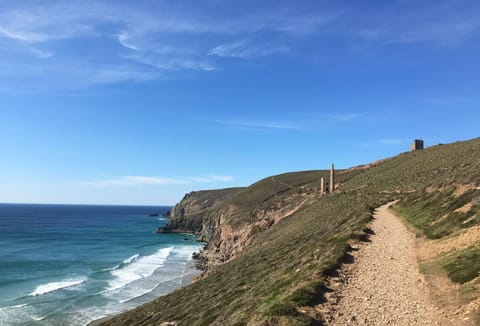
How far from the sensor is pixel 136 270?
57750mm

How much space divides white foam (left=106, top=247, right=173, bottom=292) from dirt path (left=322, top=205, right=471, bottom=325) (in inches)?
1497

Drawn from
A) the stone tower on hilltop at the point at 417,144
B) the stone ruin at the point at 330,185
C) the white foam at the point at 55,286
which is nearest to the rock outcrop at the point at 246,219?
the stone ruin at the point at 330,185

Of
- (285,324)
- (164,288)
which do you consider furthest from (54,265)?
(285,324)

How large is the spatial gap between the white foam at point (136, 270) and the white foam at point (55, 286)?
4672 millimetres

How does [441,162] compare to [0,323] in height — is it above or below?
above

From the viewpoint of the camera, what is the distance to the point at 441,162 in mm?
51438

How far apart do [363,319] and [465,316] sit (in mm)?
2615

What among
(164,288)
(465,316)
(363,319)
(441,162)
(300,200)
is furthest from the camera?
(300,200)

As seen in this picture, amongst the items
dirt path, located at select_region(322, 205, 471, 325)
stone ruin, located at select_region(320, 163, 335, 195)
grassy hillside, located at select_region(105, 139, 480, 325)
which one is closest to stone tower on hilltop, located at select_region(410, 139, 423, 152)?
stone ruin, located at select_region(320, 163, 335, 195)

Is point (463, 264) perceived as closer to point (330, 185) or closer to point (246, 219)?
point (330, 185)

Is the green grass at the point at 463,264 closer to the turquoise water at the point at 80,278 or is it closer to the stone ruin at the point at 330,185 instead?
the turquoise water at the point at 80,278

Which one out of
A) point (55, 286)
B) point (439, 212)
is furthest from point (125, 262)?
point (439, 212)

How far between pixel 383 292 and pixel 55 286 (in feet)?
150

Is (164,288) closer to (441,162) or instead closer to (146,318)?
(146,318)
